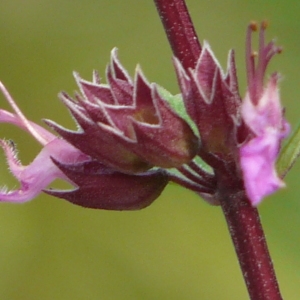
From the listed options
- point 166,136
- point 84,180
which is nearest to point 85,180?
point 84,180

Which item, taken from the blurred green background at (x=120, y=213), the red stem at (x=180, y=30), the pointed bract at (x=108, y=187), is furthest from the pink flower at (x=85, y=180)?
the blurred green background at (x=120, y=213)

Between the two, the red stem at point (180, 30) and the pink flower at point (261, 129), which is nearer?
the pink flower at point (261, 129)

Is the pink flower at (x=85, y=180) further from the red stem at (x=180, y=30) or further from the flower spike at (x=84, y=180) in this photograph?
the red stem at (x=180, y=30)

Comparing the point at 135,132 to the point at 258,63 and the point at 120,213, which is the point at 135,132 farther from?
the point at 120,213

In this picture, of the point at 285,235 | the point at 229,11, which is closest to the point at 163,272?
the point at 285,235

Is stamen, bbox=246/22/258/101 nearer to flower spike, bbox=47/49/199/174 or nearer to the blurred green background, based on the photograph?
flower spike, bbox=47/49/199/174
